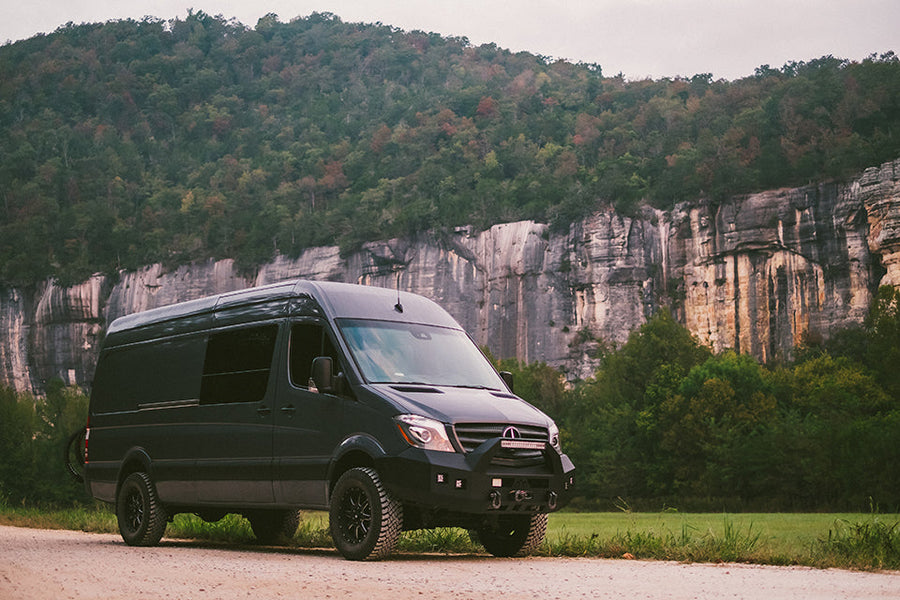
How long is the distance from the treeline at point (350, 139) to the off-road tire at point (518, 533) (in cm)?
8733

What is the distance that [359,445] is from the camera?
420 inches

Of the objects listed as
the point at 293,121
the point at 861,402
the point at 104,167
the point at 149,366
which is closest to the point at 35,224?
the point at 104,167

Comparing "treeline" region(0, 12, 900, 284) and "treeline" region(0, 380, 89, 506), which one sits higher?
"treeline" region(0, 12, 900, 284)

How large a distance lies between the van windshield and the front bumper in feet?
3.74

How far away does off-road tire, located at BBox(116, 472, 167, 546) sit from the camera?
1349 cm

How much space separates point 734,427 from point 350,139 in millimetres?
105918

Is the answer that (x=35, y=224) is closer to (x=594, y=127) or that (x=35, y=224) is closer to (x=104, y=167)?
(x=104, y=167)

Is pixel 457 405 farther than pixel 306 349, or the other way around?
pixel 306 349

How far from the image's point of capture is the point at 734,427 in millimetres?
58812

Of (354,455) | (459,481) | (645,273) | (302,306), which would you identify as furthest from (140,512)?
(645,273)

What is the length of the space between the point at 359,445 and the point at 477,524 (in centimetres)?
139

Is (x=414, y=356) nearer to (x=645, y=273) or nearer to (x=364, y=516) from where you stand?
(x=364, y=516)

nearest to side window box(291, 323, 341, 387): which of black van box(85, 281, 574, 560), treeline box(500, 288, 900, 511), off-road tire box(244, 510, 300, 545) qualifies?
black van box(85, 281, 574, 560)

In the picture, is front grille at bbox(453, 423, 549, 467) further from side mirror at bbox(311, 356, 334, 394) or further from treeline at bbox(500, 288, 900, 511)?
treeline at bbox(500, 288, 900, 511)
